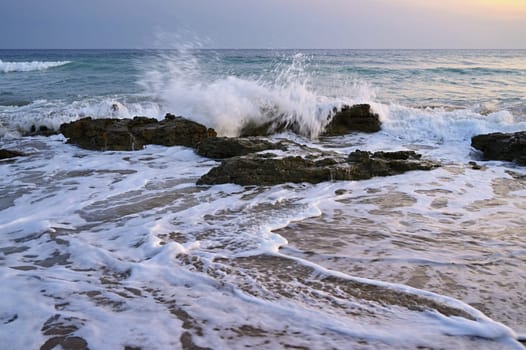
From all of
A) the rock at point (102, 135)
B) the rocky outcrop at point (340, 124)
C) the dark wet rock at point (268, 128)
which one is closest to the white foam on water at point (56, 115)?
the rock at point (102, 135)

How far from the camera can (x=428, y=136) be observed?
8812mm

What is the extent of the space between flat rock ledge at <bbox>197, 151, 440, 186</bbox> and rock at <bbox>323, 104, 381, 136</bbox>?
134 inches

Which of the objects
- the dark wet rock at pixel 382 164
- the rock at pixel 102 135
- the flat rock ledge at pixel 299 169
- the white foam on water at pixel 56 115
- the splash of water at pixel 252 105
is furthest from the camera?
the white foam on water at pixel 56 115

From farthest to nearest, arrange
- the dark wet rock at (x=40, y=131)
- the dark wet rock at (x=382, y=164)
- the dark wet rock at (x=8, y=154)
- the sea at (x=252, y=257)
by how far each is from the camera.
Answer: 1. the dark wet rock at (x=40, y=131)
2. the dark wet rock at (x=8, y=154)
3. the dark wet rock at (x=382, y=164)
4. the sea at (x=252, y=257)

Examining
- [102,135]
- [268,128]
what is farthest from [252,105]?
[102,135]

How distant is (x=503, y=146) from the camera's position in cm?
659

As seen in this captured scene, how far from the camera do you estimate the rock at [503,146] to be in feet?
21.0

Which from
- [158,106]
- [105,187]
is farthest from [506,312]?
[158,106]

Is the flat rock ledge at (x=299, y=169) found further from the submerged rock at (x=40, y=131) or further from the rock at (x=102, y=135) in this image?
the submerged rock at (x=40, y=131)

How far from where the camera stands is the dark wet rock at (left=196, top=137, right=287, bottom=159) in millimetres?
6379

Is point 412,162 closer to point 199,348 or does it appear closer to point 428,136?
point 428,136

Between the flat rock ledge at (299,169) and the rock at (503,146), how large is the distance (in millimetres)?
1544

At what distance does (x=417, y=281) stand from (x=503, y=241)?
3.78ft

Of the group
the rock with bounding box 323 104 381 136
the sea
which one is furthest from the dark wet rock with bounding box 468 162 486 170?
the rock with bounding box 323 104 381 136
